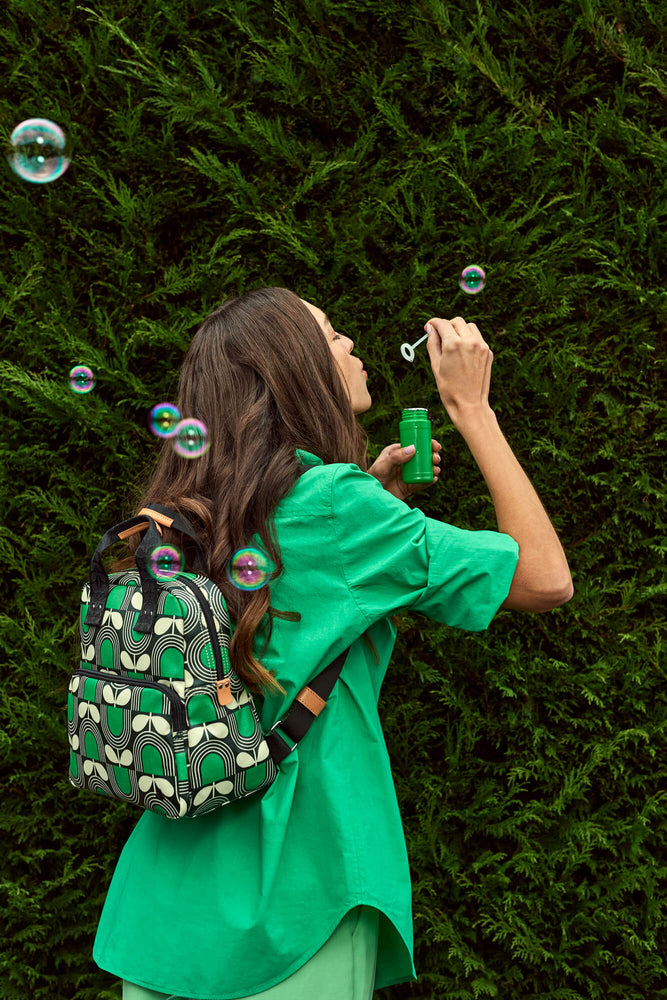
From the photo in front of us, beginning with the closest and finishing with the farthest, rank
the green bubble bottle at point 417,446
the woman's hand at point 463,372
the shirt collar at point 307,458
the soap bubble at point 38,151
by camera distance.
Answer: the shirt collar at point 307,458 < the woman's hand at point 463,372 < the green bubble bottle at point 417,446 < the soap bubble at point 38,151

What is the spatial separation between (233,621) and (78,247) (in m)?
2.03

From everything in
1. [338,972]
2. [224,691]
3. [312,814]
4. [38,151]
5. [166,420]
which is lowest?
[338,972]

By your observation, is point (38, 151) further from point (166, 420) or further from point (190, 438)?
point (190, 438)

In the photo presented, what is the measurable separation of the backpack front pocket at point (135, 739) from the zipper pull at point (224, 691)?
0.07 m

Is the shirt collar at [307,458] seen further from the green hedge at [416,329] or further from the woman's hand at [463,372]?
the green hedge at [416,329]

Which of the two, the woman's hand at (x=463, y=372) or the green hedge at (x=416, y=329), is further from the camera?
the green hedge at (x=416, y=329)

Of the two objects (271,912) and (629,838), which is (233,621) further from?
(629,838)

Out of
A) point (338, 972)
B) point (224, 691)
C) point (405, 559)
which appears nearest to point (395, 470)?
point (405, 559)

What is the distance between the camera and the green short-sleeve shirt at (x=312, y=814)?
151 cm

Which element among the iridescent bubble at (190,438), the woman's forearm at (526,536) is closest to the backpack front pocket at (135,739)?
the iridescent bubble at (190,438)

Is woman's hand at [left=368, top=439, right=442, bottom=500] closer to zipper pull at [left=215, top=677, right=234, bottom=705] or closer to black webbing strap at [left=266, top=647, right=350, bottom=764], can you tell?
black webbing strap at [left=266, top=647, right=350, bottom=764]

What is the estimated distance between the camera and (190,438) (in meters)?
1.79

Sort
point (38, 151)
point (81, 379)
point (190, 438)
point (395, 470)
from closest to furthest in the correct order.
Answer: point (190, 438) → point (395, 470) → point (38, 151) → point (81, 379)

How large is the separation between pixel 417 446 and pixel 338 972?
1.19 meters
